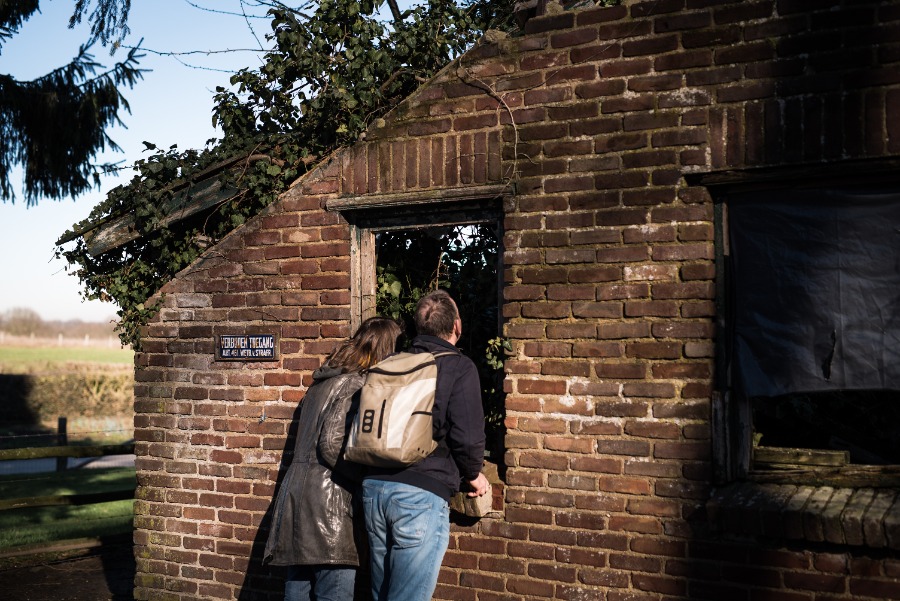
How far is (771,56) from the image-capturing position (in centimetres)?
393

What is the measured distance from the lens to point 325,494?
4156 mm

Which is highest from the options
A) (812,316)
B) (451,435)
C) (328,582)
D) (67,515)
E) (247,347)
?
(812,316)

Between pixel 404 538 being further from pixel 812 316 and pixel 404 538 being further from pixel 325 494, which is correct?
pixel 812 316

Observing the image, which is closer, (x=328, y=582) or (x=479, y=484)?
(x=479, y=484)

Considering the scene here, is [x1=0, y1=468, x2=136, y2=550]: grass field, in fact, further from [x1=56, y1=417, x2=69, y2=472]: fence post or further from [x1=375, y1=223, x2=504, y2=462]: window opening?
[x1=375, y1=223, x2=504, y2=462]: window opening

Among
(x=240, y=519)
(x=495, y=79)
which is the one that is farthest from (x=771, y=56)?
(x=240, y=519)

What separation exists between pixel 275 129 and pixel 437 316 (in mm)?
2489

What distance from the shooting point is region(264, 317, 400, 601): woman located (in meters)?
4.13

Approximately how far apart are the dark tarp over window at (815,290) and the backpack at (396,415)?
1.57 meters

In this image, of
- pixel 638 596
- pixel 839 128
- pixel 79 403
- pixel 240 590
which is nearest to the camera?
pixel 839 128

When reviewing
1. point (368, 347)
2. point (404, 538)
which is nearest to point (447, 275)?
point (368, 347)

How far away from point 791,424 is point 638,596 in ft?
4.19

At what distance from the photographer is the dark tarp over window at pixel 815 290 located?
149 inches

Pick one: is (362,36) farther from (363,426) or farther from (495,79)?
(363,426)
